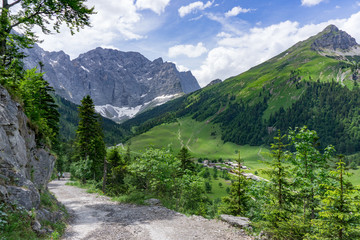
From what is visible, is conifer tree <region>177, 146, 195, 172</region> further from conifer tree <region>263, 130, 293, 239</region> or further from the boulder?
conifer tree <region>263, 130, 293, 239</region>

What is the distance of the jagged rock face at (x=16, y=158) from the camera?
10.2 metres

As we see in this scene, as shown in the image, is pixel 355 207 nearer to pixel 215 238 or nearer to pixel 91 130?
pixel 215 238

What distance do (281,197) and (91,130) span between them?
3608 cm

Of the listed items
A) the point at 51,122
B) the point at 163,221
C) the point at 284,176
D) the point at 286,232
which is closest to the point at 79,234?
the point at 163,221

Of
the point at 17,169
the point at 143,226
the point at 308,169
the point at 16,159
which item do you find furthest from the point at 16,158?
the point at 308,169

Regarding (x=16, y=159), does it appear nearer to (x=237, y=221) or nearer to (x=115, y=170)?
(x=237, y=221)

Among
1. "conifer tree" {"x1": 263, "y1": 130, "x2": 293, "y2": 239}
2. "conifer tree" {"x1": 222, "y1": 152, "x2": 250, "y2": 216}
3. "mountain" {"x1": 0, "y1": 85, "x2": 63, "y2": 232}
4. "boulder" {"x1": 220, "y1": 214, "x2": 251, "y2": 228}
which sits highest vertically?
"mountain" {"x1": 0, "y1": 85, "x2": 63, "y2": 232}

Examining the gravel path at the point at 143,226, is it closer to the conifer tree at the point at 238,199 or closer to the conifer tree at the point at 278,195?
the conifer tree at the point at 278,195

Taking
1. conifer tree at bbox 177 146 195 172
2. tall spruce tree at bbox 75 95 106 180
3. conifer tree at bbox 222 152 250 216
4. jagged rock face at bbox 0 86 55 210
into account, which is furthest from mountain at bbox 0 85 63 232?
conifer tree at bbox 177 146 195 172

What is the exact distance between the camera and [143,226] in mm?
14484

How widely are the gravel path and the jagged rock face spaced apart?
145 inches

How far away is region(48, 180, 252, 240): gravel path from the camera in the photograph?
12.8m

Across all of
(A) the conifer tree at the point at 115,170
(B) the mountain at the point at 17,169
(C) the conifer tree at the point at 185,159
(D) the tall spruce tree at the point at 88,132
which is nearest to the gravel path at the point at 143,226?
(B) the mountain at the point at 17,169

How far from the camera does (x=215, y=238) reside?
1279 centimetres
